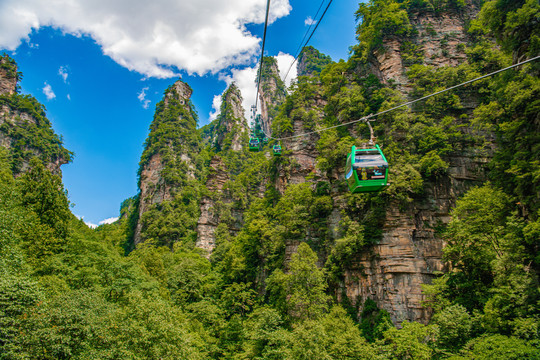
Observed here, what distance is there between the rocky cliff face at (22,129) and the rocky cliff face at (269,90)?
53777 mm

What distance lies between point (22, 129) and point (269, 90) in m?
63.8

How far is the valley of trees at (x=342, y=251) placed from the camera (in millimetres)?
13562

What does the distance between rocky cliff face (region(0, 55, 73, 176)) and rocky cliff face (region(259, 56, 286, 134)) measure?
2117 inches

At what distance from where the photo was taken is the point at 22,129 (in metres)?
51.3

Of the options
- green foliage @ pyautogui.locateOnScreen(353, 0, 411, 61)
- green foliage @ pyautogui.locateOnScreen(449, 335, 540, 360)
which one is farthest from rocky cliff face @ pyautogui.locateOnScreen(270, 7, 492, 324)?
green foliage @ pyautogui.locateOnScreen(449, 335, 540, 360)

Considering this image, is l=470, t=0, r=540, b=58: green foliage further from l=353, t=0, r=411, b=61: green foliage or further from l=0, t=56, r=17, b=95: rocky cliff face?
l=0, t=56, r=17, b=95: rocky cliff face

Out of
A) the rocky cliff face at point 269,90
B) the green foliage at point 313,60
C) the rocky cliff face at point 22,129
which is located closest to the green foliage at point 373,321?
the rocky cliff face at point 22,129

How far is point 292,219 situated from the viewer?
31641 mm

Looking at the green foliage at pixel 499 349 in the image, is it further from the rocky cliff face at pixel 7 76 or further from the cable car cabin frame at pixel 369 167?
the rocky cliff face at pixel 7 76

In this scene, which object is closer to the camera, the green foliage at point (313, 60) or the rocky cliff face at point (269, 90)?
the green foliage at point (313, 60)

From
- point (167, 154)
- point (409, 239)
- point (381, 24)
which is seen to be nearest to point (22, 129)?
point (167, 154)

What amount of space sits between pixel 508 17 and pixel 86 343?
27872 mm

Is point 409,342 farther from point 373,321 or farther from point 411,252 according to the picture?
point 411,252

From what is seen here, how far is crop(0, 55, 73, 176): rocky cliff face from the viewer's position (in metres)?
48.7
